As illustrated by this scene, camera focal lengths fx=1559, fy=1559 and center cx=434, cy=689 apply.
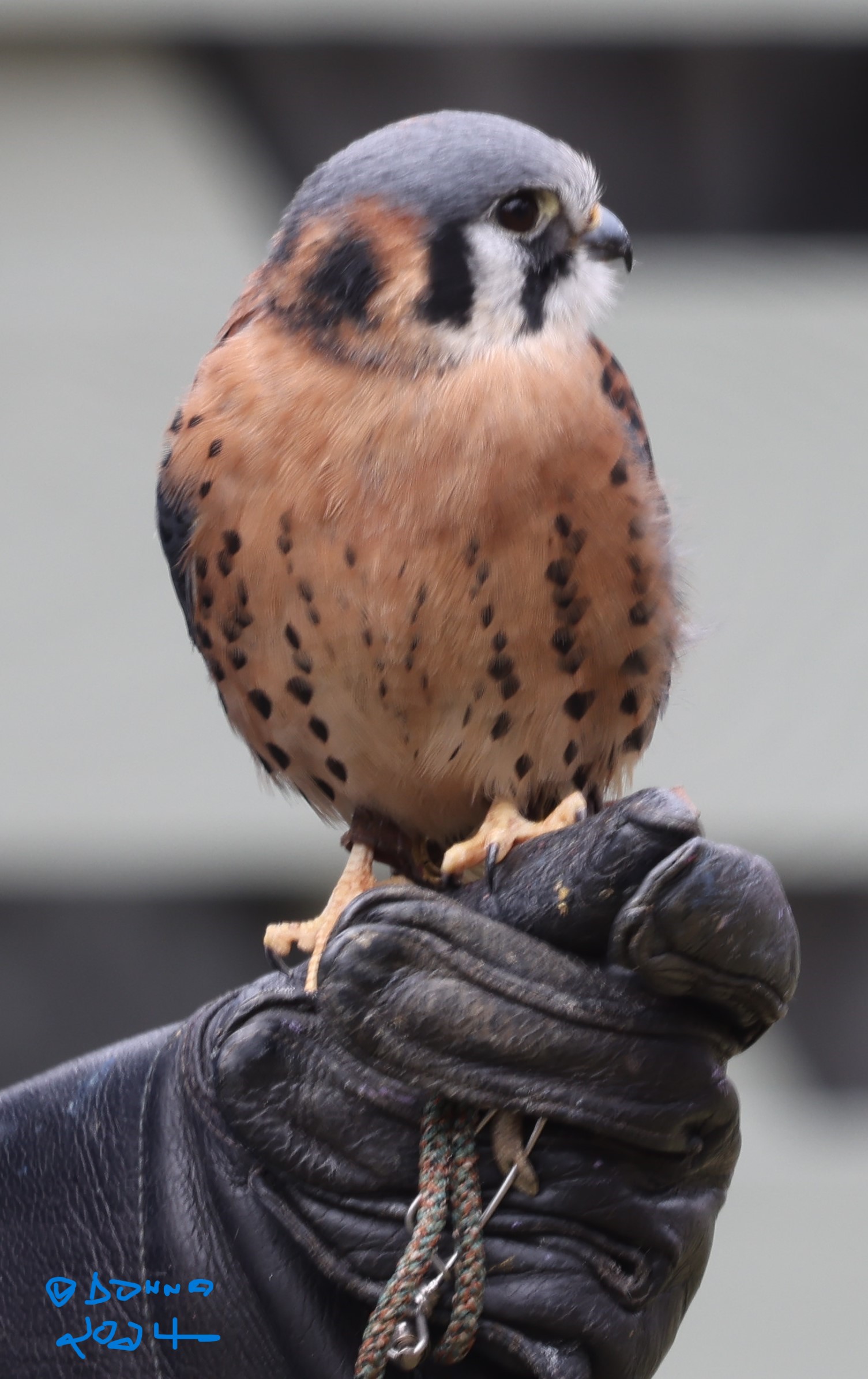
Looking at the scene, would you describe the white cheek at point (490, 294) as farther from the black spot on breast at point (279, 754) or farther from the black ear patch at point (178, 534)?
the black spot on breast at point (279, 754)

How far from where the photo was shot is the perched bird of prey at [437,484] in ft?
4.54

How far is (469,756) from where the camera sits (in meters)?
1.48

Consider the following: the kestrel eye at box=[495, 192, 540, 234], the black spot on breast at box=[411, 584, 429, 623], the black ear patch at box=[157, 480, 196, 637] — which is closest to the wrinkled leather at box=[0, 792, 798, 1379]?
the black spot on breast at box=[411, 584, 429, 623]

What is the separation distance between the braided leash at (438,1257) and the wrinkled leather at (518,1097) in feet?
0.07

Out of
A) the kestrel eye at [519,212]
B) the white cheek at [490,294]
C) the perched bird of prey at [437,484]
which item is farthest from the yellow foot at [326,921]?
the kestrel eye at [519,212]

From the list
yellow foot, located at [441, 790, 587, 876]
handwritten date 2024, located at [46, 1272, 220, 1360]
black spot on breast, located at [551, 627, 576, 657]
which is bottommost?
handwritten date 2024, located at [46, 1272, 220, 1360]

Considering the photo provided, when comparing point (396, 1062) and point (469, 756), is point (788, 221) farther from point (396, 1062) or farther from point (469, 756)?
point (396, 1062)

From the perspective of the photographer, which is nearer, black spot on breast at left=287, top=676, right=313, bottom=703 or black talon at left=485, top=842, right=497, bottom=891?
black talon at left=485, top=842, right=497, bottom=891

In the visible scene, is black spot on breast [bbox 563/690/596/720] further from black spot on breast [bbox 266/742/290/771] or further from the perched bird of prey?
black spot on breast [bbox 266/742/290/771]

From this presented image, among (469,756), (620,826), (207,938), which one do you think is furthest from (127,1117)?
(207,938)

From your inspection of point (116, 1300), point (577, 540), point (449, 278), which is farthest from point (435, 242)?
point (116, 1300)

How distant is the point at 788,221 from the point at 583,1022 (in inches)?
125

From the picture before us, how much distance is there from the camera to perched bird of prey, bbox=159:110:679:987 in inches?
54.5

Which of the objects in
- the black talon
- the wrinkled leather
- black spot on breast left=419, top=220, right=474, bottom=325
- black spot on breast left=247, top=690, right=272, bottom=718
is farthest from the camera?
black spot on breast left=247, top=690, right=272, bottom=718
